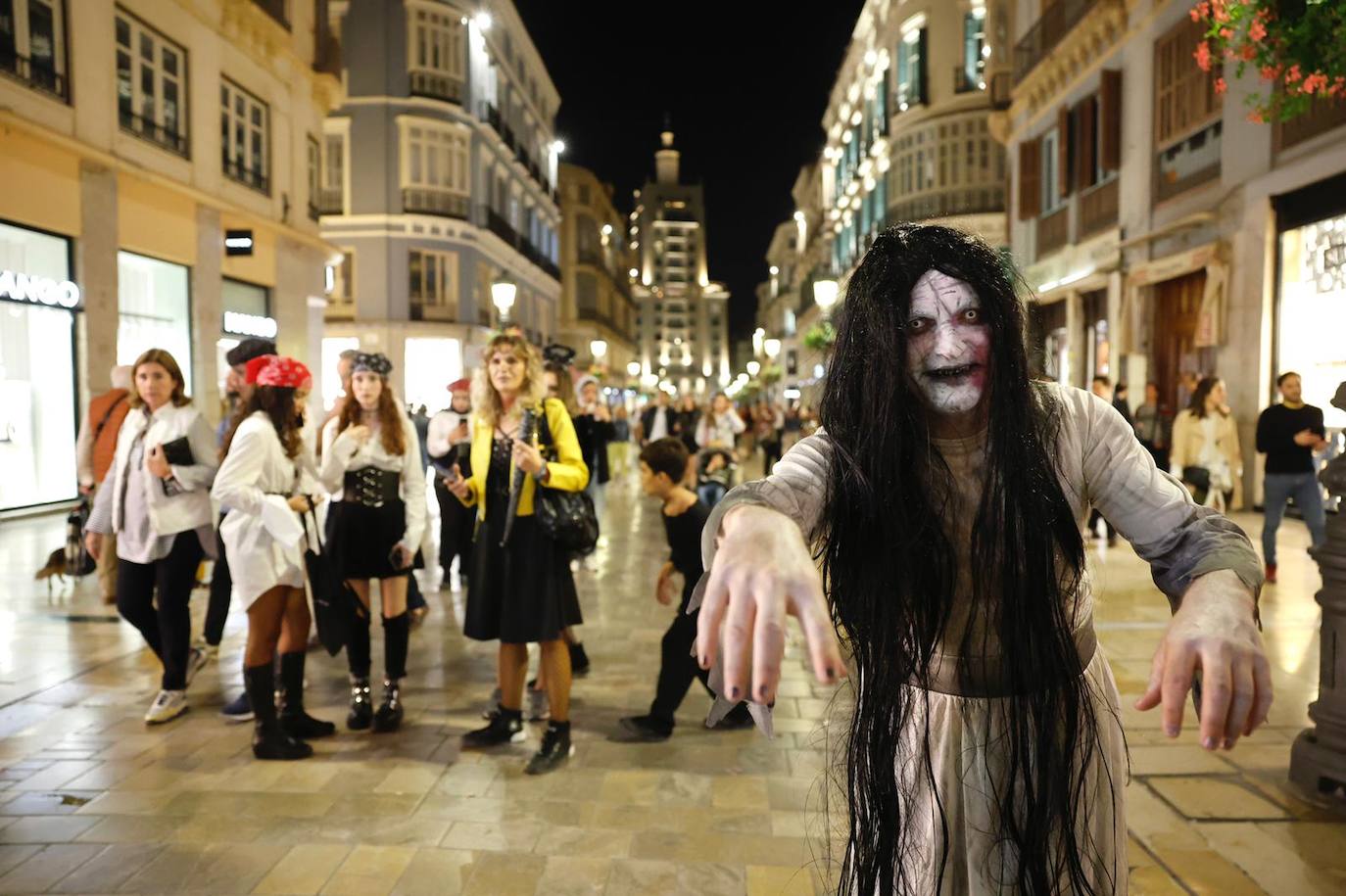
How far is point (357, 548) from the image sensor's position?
16.5ft

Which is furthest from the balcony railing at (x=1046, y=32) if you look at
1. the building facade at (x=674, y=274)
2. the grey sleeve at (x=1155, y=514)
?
the building facade at (x=674, y=274)

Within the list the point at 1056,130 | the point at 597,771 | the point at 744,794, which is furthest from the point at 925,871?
the point at 1056,130

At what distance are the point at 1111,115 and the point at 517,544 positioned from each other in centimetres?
1603

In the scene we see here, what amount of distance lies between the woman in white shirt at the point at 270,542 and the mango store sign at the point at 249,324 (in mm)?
12415

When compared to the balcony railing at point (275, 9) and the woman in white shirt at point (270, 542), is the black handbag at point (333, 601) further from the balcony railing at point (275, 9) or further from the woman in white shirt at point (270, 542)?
the balcony railing at point (275, 9)

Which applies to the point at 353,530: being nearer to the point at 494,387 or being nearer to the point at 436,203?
the point at 494,387

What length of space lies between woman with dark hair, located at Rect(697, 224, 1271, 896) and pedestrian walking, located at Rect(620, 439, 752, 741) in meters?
3.13

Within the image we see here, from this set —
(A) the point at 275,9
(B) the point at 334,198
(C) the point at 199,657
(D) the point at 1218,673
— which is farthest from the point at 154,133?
(B) the point at 334,198

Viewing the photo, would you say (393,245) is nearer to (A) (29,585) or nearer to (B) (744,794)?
(A) (29,585)

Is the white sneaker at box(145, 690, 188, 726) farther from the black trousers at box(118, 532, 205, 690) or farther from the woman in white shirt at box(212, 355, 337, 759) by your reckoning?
the woman in white shirt at box(212, 355, 337, 759)

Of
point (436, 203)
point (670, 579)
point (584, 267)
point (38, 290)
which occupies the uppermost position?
point (584, 267)

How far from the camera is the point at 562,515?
14.7ft

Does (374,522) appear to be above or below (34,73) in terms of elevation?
below

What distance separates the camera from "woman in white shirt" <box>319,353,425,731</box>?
5027mm
